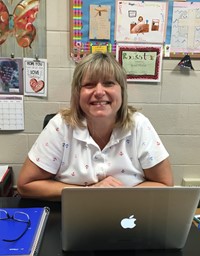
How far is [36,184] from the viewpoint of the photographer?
1.28m

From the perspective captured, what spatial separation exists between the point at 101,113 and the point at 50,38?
89 centimetres

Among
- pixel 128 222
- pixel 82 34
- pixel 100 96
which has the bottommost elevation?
pixel 128 222

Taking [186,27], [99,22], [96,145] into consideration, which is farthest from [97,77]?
[186,27]

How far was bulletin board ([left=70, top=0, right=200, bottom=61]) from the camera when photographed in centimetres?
→ 187

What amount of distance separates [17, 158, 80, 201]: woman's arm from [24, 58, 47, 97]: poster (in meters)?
0.80

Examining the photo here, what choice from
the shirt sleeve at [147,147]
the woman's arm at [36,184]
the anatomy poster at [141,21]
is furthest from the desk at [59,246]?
the anatomy poster at [141,21]

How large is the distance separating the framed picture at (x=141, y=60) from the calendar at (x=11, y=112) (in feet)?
2.54

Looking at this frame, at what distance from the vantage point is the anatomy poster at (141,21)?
1.89 metres

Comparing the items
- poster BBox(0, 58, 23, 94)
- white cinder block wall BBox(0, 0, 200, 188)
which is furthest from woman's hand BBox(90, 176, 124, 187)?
poster BBox(0, 58, 23, 94)

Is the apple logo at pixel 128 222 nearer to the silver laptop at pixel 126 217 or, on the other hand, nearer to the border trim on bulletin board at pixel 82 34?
the silver laptop at pixel 126 217

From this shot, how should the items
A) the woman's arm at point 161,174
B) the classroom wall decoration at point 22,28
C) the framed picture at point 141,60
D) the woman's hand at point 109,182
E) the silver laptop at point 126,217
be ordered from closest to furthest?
the silver laptop at point 126,217 < the woman's hand at point 109,182 < the woman's arm at point 161,174 < the classroom wall decoration at point 22,28 < the framed picture at point 141,60

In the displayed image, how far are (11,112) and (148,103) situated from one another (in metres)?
0.99

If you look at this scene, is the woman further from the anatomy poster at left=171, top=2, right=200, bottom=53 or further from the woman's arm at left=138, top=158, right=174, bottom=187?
the anatomy poster at left=171, top=2, right=200, bottom=53

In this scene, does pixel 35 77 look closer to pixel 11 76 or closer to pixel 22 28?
pixel 11 76
